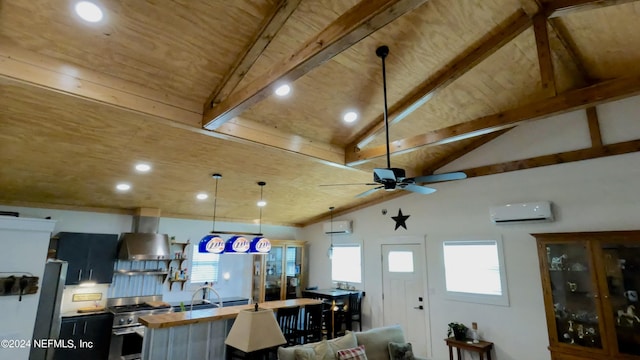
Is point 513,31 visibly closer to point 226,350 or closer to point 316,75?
point 316,75

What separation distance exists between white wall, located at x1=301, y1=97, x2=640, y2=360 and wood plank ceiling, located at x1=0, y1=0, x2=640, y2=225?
20 cm

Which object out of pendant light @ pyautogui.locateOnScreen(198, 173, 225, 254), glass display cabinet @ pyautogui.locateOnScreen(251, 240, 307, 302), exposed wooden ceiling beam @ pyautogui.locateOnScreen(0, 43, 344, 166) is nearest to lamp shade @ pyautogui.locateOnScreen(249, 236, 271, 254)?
pendant light @ pyautogui.locateOnScreen(198, 173, 225, 254)

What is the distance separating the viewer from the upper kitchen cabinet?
5.31 meters

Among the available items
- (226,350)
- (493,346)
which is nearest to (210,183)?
(226,350)

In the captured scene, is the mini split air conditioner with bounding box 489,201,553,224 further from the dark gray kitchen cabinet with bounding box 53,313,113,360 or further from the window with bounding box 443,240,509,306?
the dark gray kitchen cabinet with bounding box 53,313,113,360

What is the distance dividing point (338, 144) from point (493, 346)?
386 cm

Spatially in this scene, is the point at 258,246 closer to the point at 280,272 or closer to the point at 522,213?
the point at 280,272

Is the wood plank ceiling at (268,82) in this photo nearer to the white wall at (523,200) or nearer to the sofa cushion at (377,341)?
the white wall at (523,200)

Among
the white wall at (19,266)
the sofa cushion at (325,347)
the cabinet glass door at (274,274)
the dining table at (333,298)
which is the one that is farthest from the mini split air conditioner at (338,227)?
the white wall at (19,266)

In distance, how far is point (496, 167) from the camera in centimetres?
545

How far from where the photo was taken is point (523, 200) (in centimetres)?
512

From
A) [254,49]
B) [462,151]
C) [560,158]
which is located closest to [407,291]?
[462,151]

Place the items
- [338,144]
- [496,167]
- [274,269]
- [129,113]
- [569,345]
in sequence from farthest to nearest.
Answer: [274,269] < [496,167] < [338,144] < [569,345] < [129,113]

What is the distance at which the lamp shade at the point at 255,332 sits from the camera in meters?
2.73
